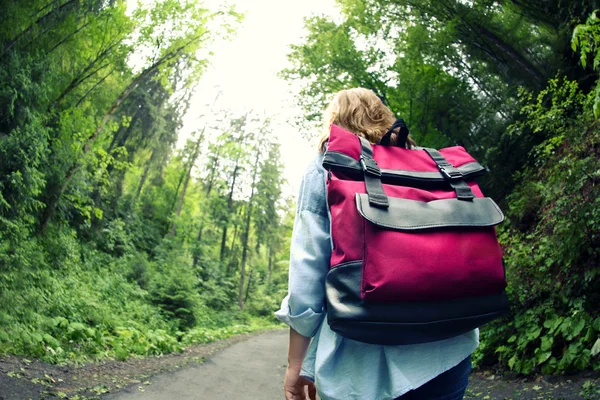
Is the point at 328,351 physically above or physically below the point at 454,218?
below

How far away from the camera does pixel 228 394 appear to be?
5.95 metres

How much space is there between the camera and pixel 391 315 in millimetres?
1390

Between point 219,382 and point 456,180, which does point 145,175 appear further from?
point 456,180

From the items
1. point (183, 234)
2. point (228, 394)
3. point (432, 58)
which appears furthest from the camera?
point (183, 234)

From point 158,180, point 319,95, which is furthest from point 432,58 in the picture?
point 158,180

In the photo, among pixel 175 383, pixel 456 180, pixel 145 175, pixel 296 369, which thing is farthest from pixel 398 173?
pixel 145 175

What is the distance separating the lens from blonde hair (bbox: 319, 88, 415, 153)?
1.88 m

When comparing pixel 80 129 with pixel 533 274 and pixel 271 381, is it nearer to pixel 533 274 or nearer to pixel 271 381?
pixel 271 381

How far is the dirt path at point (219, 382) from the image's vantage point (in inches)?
213

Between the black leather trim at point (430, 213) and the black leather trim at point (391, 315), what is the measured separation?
0.52ft

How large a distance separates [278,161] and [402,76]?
20299 mm

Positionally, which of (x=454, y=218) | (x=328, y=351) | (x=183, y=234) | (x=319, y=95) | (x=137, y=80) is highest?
(x=319, y=95)

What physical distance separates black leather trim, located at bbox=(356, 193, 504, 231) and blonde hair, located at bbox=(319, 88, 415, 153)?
427 mm

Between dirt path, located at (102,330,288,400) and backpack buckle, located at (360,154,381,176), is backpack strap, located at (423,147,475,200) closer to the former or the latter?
backpack buckle, located at (360,154,381,176)
